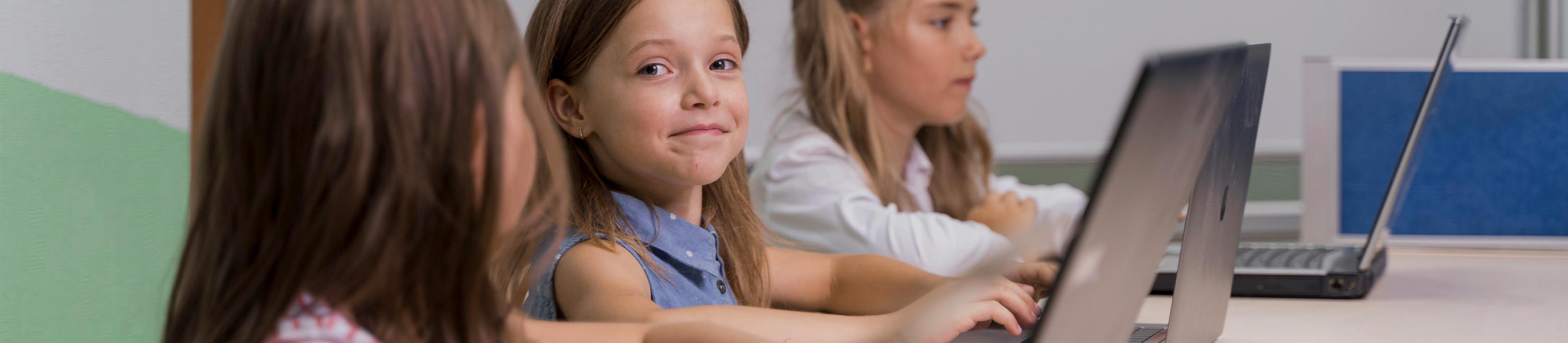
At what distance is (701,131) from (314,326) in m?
0.36

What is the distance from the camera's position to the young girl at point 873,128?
1.29 metres

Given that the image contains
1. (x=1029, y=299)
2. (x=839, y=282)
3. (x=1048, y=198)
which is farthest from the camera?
(x=1048, y=198)

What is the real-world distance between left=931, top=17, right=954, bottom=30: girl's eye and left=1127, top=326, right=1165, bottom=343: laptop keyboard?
0.68 m

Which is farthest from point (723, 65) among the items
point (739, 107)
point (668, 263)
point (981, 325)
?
point (981, 325)

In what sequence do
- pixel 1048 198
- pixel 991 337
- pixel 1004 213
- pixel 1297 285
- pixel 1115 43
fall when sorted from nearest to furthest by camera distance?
1. pixel 991 337
2. pixel 1297 285
3. pixel 1004 213
4. pixel 1048 198
5. pixel 1115 43

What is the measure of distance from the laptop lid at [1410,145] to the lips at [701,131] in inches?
25.2

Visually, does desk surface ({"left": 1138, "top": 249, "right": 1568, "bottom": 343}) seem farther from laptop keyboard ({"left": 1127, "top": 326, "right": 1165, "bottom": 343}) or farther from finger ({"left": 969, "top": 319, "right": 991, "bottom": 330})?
finger ({"left": 969, "top": 319, "right": 991, "bottom": 330})

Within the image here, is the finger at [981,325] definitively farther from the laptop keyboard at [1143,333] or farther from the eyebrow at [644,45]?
the eyebrow at [644,45]

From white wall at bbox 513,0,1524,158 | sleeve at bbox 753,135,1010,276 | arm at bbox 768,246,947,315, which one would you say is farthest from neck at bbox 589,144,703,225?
white wall at bbox 513,0,1524,158

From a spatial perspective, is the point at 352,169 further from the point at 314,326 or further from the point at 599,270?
the point at 599,270

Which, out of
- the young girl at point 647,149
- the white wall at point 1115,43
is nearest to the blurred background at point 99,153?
the young girl at point 647,149

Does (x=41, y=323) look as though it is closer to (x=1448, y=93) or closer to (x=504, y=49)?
(x=504, y=49)

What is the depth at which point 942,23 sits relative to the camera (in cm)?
140

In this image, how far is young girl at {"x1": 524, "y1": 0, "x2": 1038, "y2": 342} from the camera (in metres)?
0.65
